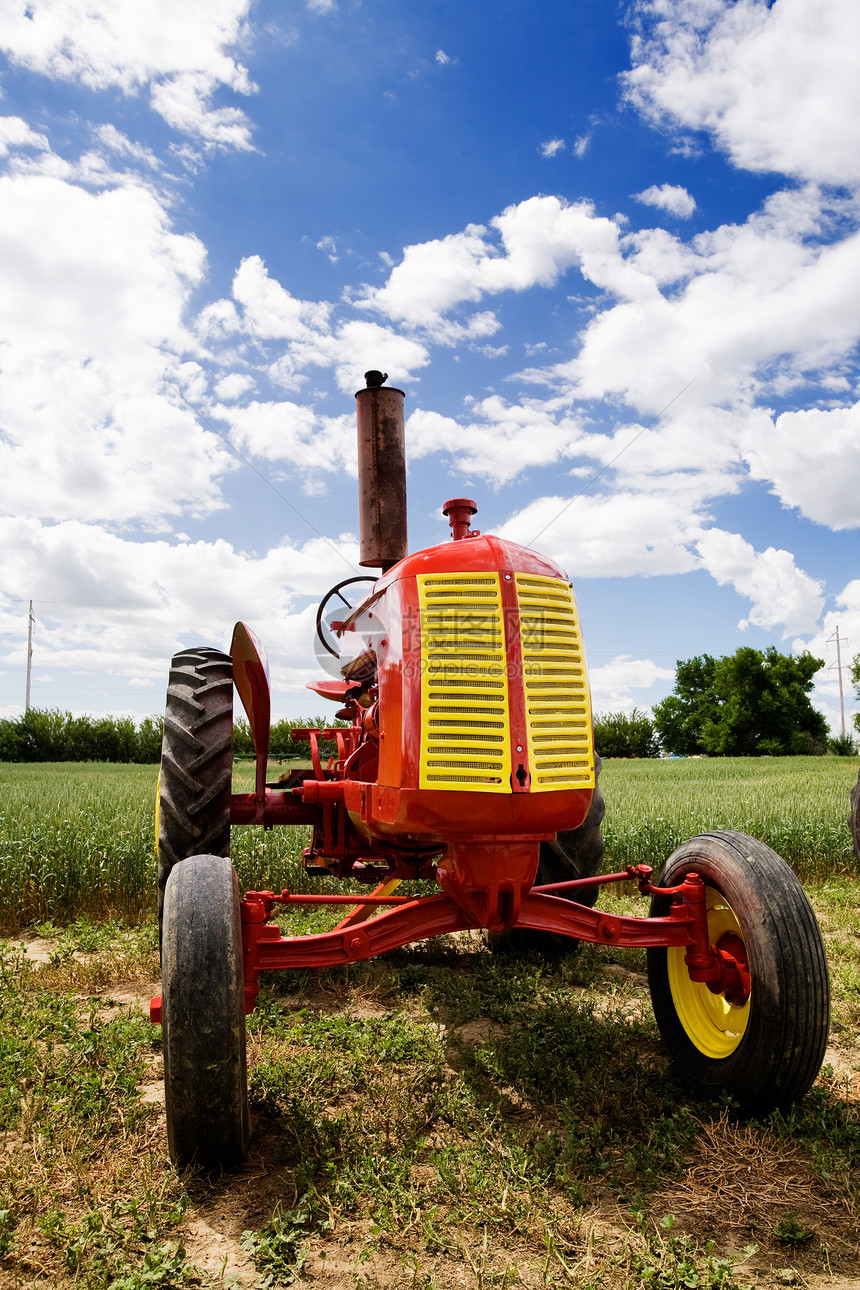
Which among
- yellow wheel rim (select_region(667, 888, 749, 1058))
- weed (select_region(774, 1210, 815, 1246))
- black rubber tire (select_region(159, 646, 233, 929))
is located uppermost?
black rubber tire (select_region(159, 646, 233, 929))

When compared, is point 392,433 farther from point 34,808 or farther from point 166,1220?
point 34,808

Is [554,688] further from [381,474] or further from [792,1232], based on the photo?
[381,474]

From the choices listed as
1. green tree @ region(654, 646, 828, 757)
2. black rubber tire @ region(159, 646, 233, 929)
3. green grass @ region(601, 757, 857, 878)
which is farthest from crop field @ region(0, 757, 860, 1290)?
green tree @ region(654, 646, 828, 757)

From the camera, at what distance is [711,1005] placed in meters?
3.12

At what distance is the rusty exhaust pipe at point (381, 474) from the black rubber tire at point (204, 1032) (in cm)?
229

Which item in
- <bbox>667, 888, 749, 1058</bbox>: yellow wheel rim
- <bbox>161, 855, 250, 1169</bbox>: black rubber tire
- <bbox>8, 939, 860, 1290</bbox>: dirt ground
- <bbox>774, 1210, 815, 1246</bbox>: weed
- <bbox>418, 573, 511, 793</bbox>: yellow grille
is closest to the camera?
<bbox>8, 939, 860, 1290</bbox>: dirt ground

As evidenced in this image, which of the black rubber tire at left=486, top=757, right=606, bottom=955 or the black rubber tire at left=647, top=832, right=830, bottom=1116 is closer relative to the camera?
the black rubber tire at left=647, top=832, right=830, bottom=1116

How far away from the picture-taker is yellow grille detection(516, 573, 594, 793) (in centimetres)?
255

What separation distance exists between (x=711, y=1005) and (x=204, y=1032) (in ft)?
6.30

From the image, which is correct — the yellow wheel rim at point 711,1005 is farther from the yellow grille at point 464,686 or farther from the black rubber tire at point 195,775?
the black rubber tire at point 195,775

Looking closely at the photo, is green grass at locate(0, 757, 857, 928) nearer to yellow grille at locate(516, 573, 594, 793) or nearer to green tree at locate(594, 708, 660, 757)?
yellow grille at locate(516, 573, 594, 793)

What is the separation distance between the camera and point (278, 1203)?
88.2 inches

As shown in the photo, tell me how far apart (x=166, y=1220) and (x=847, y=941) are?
432 cm

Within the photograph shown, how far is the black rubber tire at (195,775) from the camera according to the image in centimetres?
335
